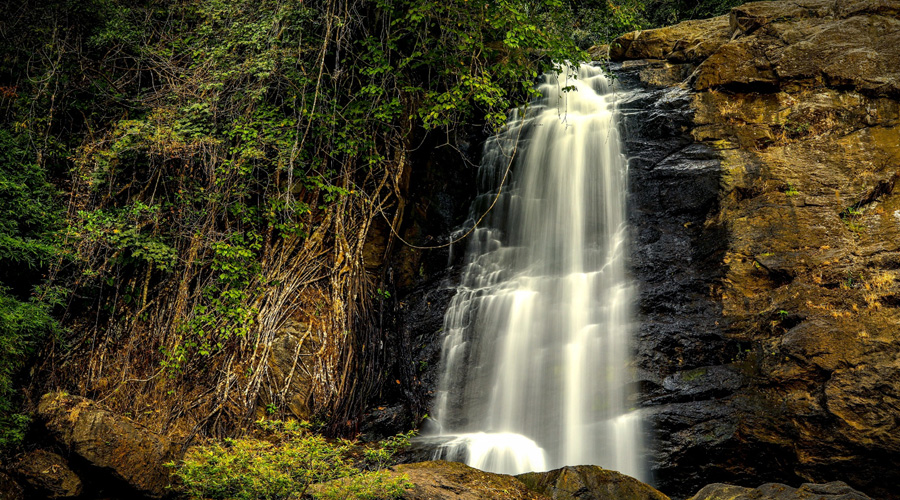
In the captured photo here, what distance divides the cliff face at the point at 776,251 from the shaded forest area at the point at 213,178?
2194 mm

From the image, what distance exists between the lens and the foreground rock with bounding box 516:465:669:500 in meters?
4.81

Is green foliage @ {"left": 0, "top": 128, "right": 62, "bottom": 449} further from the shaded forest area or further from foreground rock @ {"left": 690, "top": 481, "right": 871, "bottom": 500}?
foreground rock @ {"left": 690, "top": 481, "right": 871, "bottom": 500}

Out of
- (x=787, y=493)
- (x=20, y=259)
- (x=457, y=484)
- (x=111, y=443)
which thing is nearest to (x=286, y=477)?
(x=457, y=484)

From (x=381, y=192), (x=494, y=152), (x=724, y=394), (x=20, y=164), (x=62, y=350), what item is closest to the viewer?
(x=724, y=394)

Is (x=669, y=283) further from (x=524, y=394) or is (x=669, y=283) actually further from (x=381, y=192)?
(x=381, y=192)

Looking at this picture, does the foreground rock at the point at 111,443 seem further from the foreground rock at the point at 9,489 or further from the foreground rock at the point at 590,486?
the foreground rock at the point at 590,486

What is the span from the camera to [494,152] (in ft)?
34.4

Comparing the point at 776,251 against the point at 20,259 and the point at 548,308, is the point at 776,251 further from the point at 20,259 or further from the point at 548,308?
the point at 20,259

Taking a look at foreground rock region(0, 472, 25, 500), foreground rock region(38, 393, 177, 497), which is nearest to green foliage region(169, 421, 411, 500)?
foreground rock region(38, 393, 177, 497)

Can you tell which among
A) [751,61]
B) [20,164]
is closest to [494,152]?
[751,61]

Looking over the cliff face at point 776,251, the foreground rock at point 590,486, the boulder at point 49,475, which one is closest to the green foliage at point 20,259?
the boulder at point 49,475

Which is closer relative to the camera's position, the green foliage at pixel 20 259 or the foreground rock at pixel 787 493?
the foreground rock at pixel 787 493

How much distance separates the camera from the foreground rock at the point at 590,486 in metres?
4.81

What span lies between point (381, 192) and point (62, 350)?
183 inches
